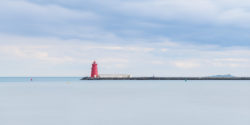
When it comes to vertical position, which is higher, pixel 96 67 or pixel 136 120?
pixel 96 67

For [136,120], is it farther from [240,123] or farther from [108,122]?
[240,123]

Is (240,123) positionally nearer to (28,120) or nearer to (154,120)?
(154,120)

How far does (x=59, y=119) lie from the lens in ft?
54.3

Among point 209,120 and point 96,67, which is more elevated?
point 96,67

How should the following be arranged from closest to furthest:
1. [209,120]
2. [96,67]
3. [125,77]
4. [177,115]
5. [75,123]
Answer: [75,123] < [209,120] < [177,115] < [96,67] < [125,77]

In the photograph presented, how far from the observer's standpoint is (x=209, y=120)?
16.4 meters

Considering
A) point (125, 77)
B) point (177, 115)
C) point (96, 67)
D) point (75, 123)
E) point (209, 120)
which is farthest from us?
point (125, 77)

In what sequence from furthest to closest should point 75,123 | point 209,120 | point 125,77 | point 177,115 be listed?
point 125,77
point 177,115
point 209,120
point 75,123

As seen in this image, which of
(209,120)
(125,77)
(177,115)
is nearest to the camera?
(209,120)

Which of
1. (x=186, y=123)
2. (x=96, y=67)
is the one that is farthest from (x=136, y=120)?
(x=96, y=67)

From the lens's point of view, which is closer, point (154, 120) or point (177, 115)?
point (154, 120)

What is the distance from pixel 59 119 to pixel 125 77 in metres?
88.6

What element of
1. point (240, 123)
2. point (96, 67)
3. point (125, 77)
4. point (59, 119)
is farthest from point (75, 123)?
point (125, 77)

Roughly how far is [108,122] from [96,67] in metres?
61.5
